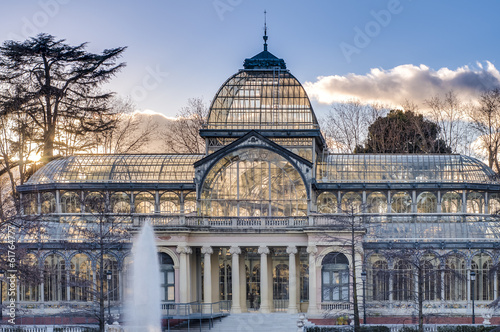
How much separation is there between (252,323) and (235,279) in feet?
13.6

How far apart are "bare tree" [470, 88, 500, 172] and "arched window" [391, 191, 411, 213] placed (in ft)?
81.2

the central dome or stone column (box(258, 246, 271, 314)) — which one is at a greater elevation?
the central dome

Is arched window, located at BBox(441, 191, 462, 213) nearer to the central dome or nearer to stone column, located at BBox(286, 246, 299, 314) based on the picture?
the central dome

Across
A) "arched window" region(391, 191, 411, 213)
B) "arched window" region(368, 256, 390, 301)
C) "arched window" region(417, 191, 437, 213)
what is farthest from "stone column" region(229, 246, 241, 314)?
"arched window" region(417, 191, 437, 213)

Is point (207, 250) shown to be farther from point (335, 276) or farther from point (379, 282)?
point (379, 282)

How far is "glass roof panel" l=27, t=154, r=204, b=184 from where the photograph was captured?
7225 centimetres

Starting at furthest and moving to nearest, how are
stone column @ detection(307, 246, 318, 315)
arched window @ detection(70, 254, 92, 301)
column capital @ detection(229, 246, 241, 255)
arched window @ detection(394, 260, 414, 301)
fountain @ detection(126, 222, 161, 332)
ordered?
arched window @ detection(70, 254, 92, 301) → arched window @ detection(394, 260, 414, 301) → column capital @ detection(229, 246, 241, 255) → stone column @ detection(307, 246, 318, 315) → fountain @ detection(126, 222, 161, 332)

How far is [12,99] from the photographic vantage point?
85188 millimetres

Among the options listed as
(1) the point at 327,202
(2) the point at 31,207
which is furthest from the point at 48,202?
(1) the point at 327,202

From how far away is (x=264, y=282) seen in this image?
6406 centimetres

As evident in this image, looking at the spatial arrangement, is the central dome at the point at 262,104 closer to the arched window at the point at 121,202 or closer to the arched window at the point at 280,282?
the arched window at the point at 121,202

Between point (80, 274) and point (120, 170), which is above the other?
point (120, 170)

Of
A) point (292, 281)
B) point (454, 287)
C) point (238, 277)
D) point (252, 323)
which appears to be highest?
point (238, 277)

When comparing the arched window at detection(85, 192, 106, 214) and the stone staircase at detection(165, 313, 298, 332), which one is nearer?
the stone staircase at detection(165, 313, 298, 332)
